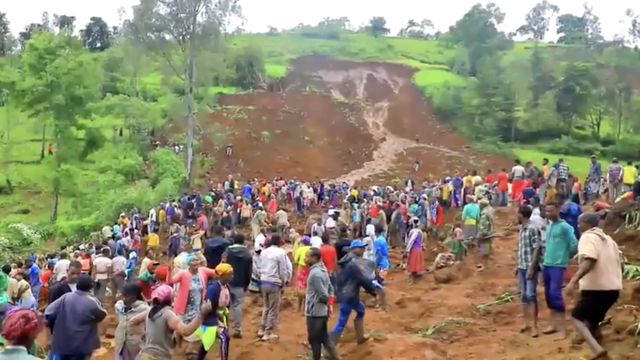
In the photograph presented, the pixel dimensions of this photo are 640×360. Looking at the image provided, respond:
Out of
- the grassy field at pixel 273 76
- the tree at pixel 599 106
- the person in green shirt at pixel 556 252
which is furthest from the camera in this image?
the tree at pixel 599 106

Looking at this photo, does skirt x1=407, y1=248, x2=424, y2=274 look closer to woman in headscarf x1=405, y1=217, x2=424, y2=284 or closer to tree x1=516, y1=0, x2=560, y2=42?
woman in headscarf x1=405, y1=217, x2=424, y2=284

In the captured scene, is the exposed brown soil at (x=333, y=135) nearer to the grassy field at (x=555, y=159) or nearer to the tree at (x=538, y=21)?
the grassy field at (x=555, y=159)

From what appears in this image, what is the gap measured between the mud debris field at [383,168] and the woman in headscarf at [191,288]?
0.82 meters

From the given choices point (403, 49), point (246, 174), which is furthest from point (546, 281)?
point (403, 49)

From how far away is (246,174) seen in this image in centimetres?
3541

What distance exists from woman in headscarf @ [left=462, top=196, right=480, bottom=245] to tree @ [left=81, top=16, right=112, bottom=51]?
183ft

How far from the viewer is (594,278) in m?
6.26

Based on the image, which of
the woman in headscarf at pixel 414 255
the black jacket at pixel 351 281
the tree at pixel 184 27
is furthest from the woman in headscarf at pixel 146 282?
the tree at pixel 184 27

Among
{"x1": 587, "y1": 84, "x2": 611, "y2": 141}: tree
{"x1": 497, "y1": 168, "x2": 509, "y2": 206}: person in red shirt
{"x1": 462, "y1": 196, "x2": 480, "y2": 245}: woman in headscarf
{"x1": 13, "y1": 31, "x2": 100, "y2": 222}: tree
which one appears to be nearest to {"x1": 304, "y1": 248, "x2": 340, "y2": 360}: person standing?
{"x1": 462, "y1": 196, "x2": 480, "y2": 245}: woman in headscarf

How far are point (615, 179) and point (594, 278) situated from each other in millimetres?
12039

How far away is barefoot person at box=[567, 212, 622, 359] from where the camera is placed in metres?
6.21

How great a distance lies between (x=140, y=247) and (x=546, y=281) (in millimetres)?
11729

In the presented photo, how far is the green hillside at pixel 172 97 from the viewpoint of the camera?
2675 centimetres

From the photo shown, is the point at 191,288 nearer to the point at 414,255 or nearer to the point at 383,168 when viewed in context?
the point at 414,255
